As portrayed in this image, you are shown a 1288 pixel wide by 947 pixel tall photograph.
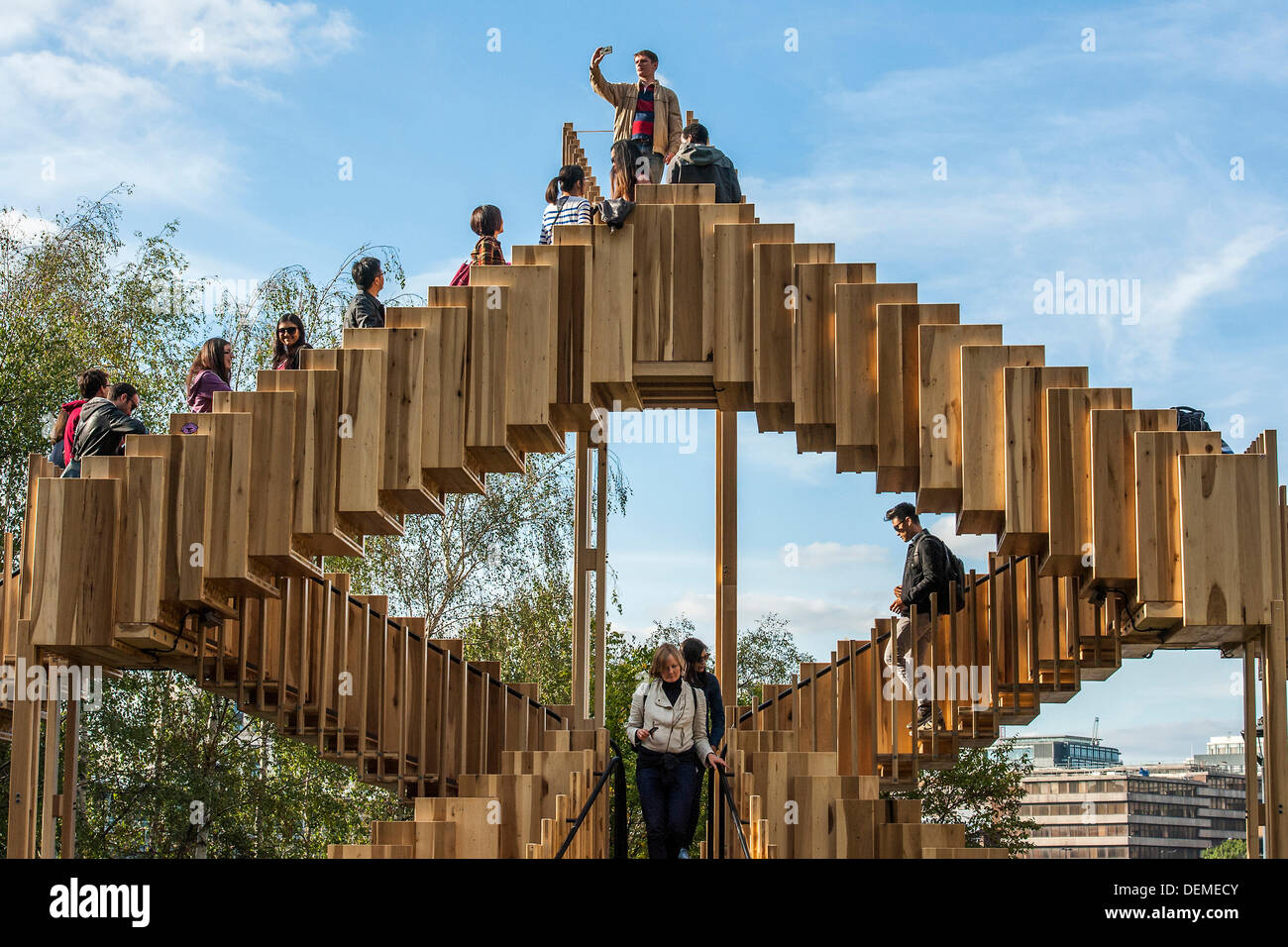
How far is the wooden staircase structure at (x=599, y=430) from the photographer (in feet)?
30.8

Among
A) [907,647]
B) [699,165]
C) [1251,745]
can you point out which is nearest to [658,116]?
[699,165]

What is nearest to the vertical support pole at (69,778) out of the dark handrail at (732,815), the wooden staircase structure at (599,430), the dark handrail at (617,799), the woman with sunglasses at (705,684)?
the wooden staircase structure at (599,430)

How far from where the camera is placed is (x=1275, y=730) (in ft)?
29.7

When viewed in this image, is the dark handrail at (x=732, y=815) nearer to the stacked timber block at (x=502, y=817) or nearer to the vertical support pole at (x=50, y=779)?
the stacked timber block at (x=502, y=817)

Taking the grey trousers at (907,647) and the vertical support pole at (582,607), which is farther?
the vertical support pole at (582,607)

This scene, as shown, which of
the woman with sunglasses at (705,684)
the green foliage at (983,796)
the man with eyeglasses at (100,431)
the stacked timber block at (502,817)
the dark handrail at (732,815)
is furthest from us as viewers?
the green foliage at (983,796)

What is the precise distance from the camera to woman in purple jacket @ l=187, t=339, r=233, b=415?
10547 mm

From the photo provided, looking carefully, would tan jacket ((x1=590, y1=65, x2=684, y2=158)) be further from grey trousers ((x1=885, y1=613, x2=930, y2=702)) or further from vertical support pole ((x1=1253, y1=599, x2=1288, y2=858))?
vertical support pole ((x1=1253, y1=599, x2=1288, y2=858))

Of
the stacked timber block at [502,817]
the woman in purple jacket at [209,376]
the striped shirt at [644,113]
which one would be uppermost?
the striped shirt at [644,113]

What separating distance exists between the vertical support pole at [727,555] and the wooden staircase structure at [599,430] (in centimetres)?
124

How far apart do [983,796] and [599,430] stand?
20465mm
